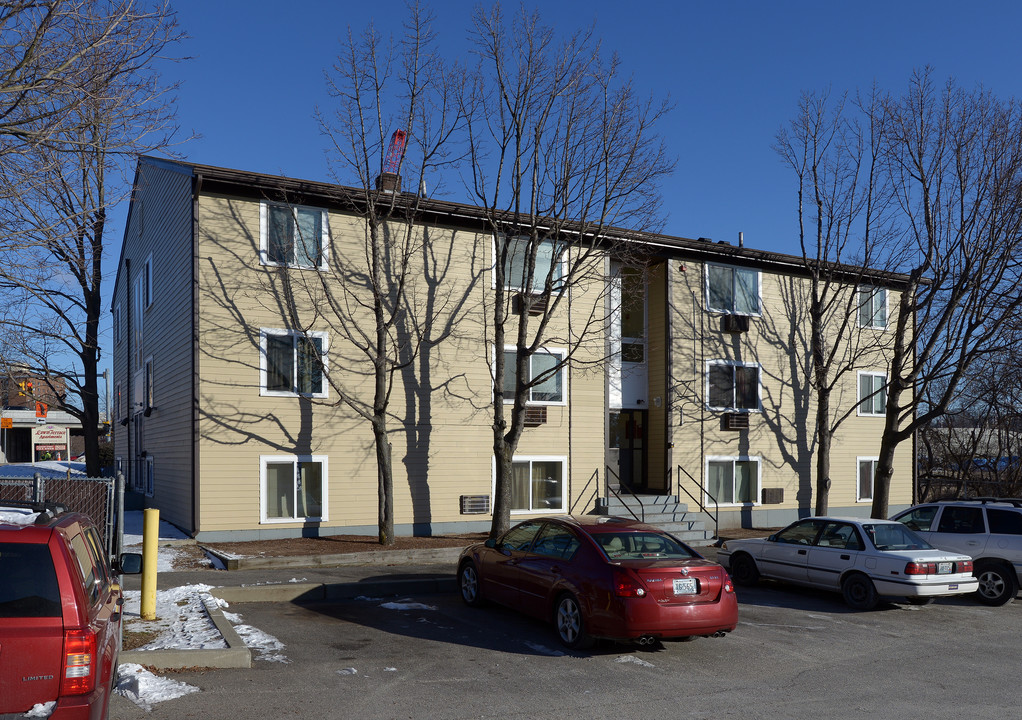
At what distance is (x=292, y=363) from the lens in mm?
18109

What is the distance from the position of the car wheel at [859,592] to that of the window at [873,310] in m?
14.7

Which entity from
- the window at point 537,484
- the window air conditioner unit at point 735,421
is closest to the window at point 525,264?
the window at point 537,484

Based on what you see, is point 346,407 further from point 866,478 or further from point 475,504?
point 866,478

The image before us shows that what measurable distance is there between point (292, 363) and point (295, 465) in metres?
2.17

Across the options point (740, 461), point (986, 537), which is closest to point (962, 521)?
point (986, 537)

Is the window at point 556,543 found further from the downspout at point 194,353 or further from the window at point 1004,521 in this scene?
the downspout at point 194,353

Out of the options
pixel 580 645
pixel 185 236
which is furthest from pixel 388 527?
pixel 580 645

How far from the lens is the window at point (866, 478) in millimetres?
25984

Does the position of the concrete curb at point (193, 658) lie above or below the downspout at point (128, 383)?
below

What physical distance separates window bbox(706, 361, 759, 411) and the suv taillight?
66.8 feet

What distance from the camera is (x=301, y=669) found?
8.15m

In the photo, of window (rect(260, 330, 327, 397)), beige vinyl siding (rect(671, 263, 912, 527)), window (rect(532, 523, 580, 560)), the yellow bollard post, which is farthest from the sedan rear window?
beige vinyl siding (rect(671, 263, 912, 527))

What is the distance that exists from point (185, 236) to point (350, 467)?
20.1 ft

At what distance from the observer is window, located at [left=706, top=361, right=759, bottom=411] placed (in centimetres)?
2358
